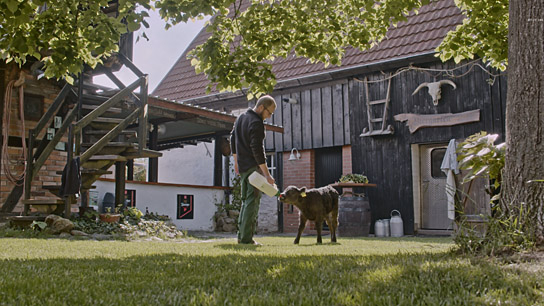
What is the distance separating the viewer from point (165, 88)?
17.9m

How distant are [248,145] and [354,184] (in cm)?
599

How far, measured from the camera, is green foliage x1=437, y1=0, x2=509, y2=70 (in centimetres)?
625

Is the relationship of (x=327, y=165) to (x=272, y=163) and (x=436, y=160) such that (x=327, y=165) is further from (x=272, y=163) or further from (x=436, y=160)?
(x=436, y=160)

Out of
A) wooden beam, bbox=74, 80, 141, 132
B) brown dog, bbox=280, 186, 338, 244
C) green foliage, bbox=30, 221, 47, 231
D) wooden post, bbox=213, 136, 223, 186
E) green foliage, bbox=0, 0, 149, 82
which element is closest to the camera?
green foliage, bbox=0, 0, 149, 82

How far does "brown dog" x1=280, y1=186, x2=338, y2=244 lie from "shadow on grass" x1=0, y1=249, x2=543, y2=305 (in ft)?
10.2

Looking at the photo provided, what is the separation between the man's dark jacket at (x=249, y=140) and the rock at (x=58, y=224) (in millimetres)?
Result: 3237

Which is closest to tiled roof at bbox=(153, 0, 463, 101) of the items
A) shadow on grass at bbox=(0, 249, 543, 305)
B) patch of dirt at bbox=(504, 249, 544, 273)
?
patch of dirt at bbox=(504, 249, 544, 273)

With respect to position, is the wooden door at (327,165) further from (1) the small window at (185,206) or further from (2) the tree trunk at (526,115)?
(2) the tree trunk at (526,115)

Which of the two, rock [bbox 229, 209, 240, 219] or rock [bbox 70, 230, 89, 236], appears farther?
rock [bbox 229, 209, 240, 219]

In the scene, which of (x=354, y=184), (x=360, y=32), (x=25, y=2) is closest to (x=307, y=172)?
(x=354, y=184)

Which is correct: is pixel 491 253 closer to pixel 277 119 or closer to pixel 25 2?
pixel 25 2

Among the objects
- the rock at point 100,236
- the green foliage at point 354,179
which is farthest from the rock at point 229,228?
the rock at point 100,236

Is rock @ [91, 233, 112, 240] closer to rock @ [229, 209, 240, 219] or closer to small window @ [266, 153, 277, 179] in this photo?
rock @ [229, 209, 240, 219]

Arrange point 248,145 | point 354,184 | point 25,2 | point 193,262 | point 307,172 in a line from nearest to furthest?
point 193,262 < point 25,2 < point 248,145 < point 354,184 < point 307,172
